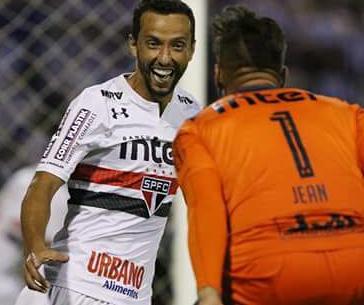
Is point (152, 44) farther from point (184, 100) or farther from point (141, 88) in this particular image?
point (184, 100)

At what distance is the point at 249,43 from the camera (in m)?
2.80

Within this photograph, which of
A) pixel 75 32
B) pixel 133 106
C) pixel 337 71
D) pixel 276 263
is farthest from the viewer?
pixel 337 71

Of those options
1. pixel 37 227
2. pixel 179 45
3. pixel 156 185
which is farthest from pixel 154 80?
pixel 37 227

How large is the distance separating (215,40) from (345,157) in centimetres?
42

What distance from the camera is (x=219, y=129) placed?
2.72 m

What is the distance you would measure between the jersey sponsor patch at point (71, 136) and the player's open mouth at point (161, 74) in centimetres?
24

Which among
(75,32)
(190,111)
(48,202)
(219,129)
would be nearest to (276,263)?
(219,129)

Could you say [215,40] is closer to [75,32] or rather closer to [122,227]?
[122,227]

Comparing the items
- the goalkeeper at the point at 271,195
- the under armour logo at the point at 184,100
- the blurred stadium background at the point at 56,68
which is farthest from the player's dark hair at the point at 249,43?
the blurred stadium background at the point at 56,68

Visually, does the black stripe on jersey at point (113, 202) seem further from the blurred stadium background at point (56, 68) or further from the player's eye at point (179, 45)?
the blurred stadium background at point (56, 68)

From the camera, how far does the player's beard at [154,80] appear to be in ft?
11.8

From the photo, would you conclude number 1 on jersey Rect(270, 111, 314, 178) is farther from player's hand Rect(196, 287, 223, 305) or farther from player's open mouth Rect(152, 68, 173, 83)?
player's open mouth Rect(152, 68, 173, 83)

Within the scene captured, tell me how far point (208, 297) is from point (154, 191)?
1004 mm

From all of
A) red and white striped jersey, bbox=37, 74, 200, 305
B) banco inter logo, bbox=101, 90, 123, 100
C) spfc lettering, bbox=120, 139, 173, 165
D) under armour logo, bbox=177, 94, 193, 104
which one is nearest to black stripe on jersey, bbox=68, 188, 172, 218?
red and white striped jersey, bbox=37, 74, 200, 305
